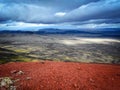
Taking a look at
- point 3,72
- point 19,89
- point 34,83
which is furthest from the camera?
point 3,72

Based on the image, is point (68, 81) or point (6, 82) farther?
point (68, 81)

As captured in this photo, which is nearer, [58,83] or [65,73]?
[58,83]

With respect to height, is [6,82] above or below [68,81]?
above

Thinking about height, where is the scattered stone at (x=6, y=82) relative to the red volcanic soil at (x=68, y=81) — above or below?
above

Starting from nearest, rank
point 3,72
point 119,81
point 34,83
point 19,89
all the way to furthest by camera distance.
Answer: point 19,89 < point 34,83 < point 119,81 < point 3,72

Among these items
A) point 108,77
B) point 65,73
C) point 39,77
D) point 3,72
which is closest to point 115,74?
point 108,77

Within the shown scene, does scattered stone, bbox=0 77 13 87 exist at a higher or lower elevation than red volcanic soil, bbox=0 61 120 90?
higher

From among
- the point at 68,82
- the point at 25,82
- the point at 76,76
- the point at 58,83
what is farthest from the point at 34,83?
the point at 76,76

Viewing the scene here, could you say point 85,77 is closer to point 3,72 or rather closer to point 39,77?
point 39,77

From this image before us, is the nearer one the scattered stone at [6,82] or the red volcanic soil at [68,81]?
the red volcanic soil at [68,81]

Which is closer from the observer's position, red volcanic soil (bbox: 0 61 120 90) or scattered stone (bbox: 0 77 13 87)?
red volcanic soil (bbox: 0 61 120 90)
